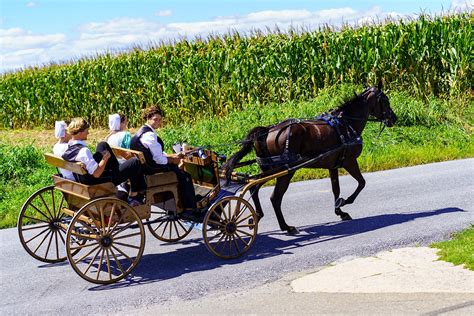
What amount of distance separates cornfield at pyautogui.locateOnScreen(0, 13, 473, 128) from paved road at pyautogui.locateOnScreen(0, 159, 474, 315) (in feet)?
28.0

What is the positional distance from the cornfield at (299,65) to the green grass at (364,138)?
0.84 m

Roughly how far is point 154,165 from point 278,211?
84.3 inches

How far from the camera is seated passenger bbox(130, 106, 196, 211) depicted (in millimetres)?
8742

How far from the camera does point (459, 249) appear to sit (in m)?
8.42

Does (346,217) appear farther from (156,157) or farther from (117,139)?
(117,139)

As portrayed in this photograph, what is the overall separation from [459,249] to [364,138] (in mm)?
8432

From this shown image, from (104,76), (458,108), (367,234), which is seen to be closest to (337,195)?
(367,234)

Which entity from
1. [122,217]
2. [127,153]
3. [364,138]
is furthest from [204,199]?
[364,138]

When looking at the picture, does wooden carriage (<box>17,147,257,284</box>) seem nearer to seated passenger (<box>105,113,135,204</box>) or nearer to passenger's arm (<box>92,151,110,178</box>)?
passenger's arm (<box>92,151,110,178</box>)

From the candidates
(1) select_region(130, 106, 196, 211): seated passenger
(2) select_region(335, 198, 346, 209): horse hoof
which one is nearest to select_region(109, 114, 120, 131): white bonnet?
(1) select_region(130, 106, 196, 211): seated passenger

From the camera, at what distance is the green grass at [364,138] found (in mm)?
14617

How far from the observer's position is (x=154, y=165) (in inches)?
346

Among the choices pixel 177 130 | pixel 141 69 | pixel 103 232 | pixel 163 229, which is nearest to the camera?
pixel 103 232

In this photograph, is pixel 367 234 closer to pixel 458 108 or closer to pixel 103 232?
pixel 103 232
